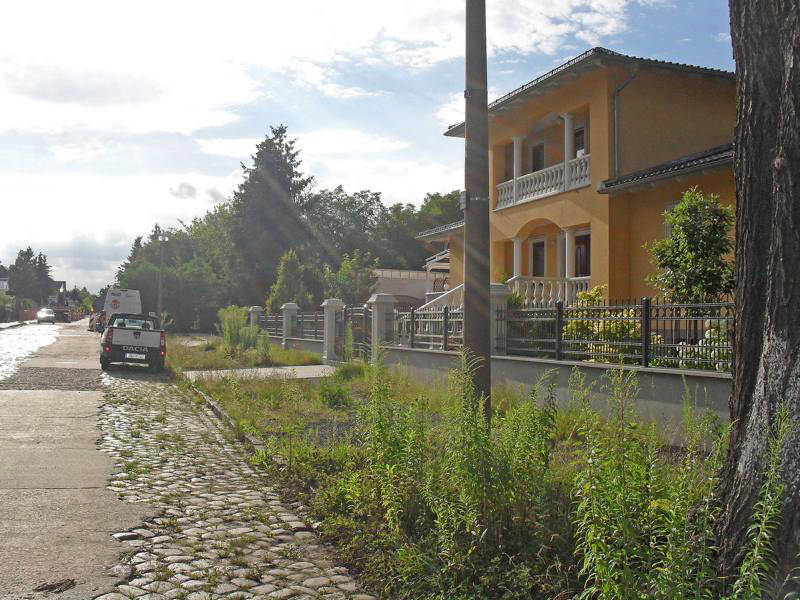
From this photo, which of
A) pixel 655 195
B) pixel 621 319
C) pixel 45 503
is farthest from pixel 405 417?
pixel 655 195

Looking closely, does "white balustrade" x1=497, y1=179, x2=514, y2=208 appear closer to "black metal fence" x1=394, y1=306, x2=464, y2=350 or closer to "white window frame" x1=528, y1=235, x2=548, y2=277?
"white window frame" x1=528, y1=235, x2=548, y2=277

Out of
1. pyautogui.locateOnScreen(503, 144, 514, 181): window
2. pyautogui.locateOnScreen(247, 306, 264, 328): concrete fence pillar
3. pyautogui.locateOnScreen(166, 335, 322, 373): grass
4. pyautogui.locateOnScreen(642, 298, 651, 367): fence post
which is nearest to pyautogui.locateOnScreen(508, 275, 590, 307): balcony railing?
pyautogui.locateOnScreen(503, 144, 514, 181): window

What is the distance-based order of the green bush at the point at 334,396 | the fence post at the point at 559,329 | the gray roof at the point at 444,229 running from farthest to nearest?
the gray roof at the point at 444,229 → the green bush at the point at 334,396 → the fence post at the point at 559,329

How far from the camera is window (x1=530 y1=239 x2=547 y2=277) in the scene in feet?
76.3

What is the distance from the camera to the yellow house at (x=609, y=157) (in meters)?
17.7

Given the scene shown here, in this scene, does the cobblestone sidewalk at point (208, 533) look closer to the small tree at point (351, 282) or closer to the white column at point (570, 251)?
the white column at point (570, 251)

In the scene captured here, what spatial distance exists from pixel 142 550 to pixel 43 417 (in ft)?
23.8

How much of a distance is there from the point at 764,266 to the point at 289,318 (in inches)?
1038

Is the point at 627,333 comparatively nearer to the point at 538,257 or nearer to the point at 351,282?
the point at 538,257

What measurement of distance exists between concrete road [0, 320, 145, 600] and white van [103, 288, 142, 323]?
32577mm

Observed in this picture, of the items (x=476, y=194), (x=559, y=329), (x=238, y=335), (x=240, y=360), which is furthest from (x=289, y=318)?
(x=476, y=194)

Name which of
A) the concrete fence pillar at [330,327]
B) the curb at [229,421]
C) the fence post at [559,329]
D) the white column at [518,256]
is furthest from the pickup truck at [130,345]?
the fence post at [559,329]

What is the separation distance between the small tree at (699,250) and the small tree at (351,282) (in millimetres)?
25078

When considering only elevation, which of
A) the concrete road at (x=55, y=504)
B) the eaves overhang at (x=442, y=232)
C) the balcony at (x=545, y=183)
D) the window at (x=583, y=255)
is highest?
the balcony at (x=545, y=183)
